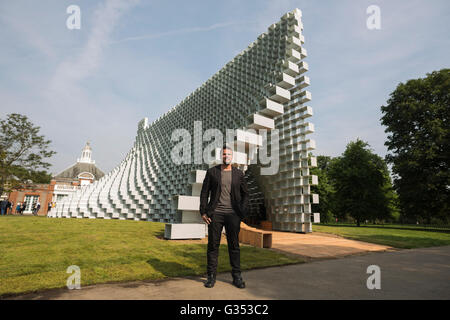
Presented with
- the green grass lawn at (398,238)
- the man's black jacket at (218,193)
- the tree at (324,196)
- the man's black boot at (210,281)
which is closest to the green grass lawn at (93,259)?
the man's black boot at (210,281)

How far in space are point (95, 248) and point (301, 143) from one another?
913cm

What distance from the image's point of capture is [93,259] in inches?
155

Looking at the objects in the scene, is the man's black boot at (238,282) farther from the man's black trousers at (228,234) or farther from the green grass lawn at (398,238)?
the green grass lawn at (398,238)

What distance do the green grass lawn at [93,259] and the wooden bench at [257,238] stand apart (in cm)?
77

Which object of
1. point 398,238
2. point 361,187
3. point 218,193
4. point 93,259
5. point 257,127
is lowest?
point 398,238

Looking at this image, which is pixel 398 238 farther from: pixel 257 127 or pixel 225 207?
pixel 225 207

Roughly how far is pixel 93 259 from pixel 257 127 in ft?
20.6

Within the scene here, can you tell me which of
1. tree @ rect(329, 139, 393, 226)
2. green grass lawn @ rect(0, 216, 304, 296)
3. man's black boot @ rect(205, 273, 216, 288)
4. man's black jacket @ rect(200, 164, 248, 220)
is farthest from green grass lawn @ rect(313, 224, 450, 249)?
tree @ rect(329, 139, 393, 226)

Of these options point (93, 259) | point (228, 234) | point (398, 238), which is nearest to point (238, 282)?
point (228, 234)

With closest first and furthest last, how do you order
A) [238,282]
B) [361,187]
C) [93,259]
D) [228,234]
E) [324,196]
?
[238,282]
[228,234]
[93,259]
[361,187]
[324,196]

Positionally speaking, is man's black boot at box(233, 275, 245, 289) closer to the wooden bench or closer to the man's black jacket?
the man's black jacket
